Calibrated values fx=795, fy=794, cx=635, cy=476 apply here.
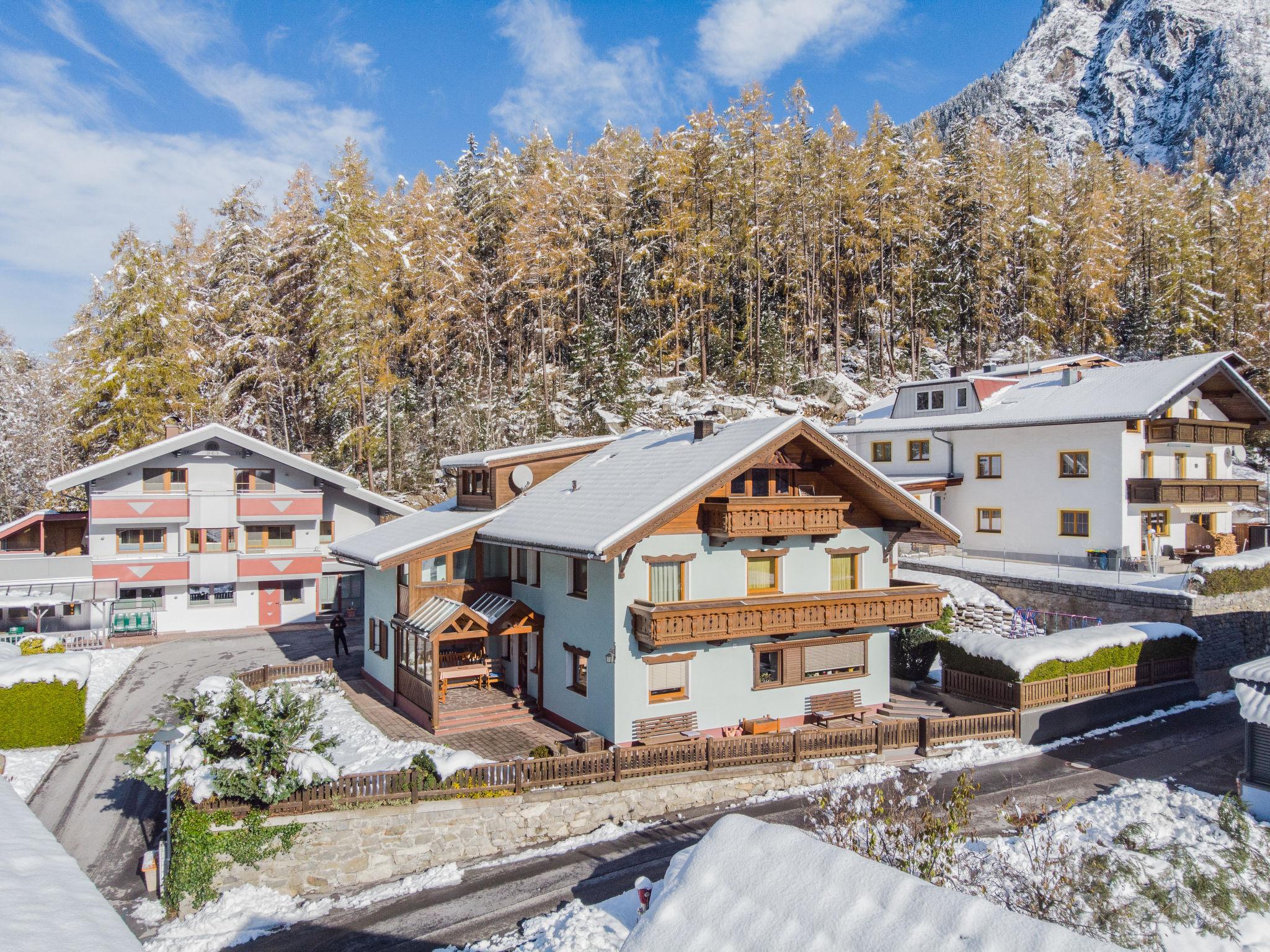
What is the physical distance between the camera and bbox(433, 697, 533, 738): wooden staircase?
891 inches

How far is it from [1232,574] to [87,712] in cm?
4126

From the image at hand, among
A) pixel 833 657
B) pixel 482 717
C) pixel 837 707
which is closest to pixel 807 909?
pixel 482 717

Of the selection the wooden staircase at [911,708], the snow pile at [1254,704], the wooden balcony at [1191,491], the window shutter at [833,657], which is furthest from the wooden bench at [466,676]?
the wooden balcony at [1191,491]

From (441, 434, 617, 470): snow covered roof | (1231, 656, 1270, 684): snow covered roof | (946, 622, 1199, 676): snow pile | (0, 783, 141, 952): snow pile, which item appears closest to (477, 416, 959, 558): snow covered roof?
(441, 434, 617, 470): snow covered roof

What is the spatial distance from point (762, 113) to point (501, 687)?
49.4 m

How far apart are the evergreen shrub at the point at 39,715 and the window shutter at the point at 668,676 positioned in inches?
683

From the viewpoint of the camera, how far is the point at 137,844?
59.4ft

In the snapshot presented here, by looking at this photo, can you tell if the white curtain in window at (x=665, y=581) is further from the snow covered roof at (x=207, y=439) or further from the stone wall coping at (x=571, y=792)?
the snow covered roof at (x=207, y=439)

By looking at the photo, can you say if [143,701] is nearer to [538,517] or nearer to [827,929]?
[538,517]

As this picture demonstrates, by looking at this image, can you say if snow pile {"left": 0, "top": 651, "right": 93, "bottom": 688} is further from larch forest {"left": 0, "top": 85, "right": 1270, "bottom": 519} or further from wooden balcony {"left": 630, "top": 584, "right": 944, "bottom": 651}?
larch forest {"left": 0, "top": 85, "right": 1270, "bottom": 519}

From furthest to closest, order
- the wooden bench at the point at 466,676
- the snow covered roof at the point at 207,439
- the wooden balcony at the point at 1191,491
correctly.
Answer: the snow covered roof at the point at 207,439
the wooden balcony at the point at 1191,491
the wooden bench at the point at 466,676

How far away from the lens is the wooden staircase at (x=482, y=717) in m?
22.6

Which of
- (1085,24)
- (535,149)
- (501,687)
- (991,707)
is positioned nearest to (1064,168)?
(535,149)

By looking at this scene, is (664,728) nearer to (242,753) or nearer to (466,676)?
(466,676)
